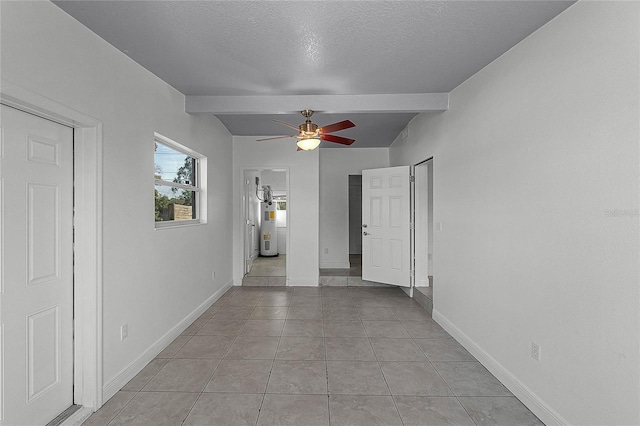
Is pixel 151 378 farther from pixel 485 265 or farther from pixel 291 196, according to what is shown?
pixel 291 196

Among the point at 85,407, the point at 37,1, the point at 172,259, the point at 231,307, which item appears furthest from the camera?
the point at 231,307

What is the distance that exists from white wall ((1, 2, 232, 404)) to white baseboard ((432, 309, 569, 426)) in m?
2.93

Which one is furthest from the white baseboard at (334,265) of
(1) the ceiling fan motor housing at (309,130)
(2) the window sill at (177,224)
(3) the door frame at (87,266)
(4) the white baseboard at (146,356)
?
(3) the door frame at (87,266)

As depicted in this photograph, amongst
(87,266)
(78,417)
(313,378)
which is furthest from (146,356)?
(313,378)

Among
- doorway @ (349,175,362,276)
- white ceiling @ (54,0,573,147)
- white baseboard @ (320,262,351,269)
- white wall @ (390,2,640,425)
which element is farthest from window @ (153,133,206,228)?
doorway @ (349,175,362,276)

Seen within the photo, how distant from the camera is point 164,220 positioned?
3221 mm

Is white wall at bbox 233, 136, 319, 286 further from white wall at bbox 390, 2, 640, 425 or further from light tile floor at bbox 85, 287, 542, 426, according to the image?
white wall at bbox 390, 2, 640, 425

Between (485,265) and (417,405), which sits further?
(485,265)

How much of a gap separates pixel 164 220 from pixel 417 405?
9.29 feet

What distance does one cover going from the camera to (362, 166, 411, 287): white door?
474 centimetres

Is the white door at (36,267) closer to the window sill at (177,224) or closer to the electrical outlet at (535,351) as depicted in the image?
the window sill at (177,224)

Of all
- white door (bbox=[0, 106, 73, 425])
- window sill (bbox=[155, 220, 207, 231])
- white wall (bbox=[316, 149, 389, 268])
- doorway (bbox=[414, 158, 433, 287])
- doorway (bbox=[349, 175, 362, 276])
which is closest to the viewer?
white door (bbox=[0, 106, 73, 425])

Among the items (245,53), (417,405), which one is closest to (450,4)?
(245,53)

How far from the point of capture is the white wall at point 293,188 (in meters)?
5.31
